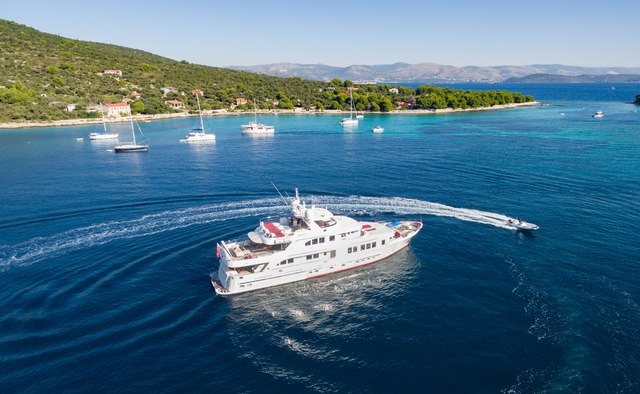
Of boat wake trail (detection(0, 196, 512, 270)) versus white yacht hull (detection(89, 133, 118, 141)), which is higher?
white yacht hull (detection(89, 133, 118, 141))

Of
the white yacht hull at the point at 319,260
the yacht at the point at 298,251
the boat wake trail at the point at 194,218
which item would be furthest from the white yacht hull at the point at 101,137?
the white yacht hull at the point at 319,260

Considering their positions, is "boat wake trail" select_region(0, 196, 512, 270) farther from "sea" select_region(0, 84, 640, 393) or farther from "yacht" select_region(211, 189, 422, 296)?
"yacht" select_region(211, 189, 422, 296)

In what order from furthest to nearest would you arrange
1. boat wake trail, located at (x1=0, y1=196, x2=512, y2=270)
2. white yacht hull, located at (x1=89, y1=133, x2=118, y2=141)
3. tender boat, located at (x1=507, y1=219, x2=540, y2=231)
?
white yacht hull, located at (x1=89, y1=133, x2=118, y2=141)
tender boat, located at (x1=507, y1=219, x2=540, y2=231)
boat wake trail, located at (x1=0, y1=196, x2=512, y2=270)

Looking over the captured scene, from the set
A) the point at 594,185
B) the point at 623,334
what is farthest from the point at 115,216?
the point at 594,185

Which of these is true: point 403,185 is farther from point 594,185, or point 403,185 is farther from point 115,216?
point 115,216

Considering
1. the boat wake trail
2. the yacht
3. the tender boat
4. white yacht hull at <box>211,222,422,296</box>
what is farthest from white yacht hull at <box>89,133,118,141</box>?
the tender boat

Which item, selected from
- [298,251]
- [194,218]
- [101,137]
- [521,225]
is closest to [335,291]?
[298,251]

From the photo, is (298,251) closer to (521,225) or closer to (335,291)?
(335,291)

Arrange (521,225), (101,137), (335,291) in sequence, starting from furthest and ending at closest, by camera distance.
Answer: (101,137)
(521,225)
(335,291)
